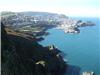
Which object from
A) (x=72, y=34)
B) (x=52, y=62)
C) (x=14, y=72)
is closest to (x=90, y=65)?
(x=52, y=62)

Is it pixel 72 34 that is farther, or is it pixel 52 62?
pixel 72 34

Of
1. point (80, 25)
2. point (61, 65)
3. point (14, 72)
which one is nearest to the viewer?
point (14, 72)

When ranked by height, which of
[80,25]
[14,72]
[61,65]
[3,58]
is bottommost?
[80,25]

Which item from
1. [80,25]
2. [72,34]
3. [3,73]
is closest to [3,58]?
[3,73]

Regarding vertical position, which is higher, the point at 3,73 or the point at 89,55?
the point at 3,73

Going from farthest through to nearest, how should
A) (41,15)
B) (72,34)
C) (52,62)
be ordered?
(41,15) → (72,34) → (52,62)

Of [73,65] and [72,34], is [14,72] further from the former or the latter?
[72,34]
